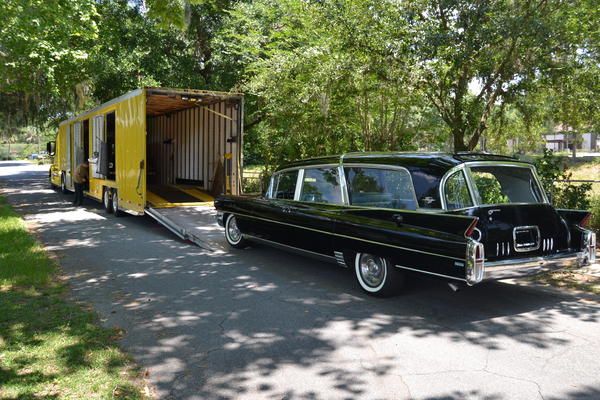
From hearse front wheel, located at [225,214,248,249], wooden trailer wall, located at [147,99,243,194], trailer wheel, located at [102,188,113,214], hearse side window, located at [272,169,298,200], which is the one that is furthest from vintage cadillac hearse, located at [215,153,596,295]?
trailer wheel, located at [102,188,113,214]

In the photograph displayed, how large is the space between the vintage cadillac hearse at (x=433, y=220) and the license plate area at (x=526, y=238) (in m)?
0.01

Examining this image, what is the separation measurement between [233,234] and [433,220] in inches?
182

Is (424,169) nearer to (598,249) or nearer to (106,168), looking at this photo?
(598,249)

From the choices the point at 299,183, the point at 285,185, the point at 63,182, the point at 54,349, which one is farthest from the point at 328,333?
the point at 63,182

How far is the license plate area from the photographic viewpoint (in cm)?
523

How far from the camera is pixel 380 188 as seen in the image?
605cm

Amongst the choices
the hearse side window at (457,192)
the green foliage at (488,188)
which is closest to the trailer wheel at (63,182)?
the green foliage at (488,188)

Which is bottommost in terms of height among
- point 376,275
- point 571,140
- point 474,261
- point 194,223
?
point 376,275

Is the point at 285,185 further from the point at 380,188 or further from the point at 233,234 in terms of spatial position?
the point at 380,188

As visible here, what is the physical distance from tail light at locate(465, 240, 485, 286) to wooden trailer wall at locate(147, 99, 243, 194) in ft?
26.1

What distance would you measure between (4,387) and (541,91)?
11.7 m

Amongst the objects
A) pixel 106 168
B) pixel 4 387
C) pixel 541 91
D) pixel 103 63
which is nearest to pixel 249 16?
pixel 103 63

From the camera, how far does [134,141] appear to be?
11.2 metres

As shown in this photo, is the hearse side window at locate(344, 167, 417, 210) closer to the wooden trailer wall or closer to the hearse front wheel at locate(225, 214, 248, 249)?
the hearse front wheel at locate(225, 214, 248, 249)
